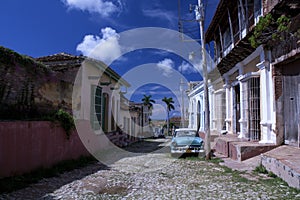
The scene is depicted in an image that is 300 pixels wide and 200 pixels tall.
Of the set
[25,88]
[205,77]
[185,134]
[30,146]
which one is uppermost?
[205,77]

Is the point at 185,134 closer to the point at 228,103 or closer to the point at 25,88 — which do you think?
the point at 228,103

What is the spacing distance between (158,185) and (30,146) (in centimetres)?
351

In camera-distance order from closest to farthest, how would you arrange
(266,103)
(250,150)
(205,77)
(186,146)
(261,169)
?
(261,169)
(250,150)
(266,103)
(205,77)
(186,146)

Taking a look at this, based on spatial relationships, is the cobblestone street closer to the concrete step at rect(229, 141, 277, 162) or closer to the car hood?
the concrete step at rect(229, 141, 277, 162)

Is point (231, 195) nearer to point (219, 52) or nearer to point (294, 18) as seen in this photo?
point (294, 18)

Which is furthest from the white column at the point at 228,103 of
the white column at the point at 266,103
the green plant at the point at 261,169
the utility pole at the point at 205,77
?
the green plant at the point at 261,169

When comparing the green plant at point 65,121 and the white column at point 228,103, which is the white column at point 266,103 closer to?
the white column at point 228,103

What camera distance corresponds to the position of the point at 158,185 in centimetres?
639

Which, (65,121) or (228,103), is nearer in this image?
(65,121)

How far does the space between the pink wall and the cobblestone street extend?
661 millimetres

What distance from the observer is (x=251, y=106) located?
11047 mm

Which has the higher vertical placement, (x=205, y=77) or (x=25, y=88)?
(x=205, y=77)

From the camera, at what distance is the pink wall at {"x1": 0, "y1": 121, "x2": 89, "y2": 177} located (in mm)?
5973

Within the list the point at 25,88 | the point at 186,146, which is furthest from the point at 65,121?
the point at 186,146
